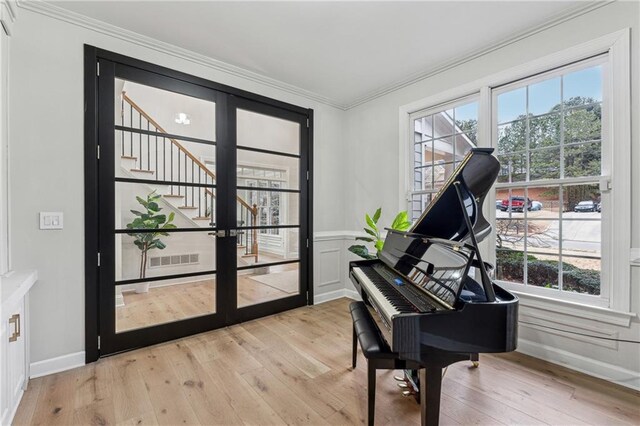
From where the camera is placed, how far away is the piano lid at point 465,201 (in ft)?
5.11

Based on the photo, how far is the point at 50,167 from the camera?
7.06ft

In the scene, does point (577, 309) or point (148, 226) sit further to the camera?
point (148, 226)

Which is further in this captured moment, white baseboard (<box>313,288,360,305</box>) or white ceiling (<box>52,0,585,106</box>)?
white baseboard (<box>313,288,360,305</box>)

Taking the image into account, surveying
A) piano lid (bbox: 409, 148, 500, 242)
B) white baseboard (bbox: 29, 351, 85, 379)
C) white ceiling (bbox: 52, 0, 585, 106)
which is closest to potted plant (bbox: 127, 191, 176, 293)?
white baseboard (bbox: 29, 351, 85, 379)

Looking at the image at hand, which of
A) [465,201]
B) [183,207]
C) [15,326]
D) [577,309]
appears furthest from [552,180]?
[15,326]

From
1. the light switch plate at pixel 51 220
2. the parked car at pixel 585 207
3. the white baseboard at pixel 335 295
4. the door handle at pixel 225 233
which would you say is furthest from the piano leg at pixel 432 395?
the light switch plate at pixel 51 220

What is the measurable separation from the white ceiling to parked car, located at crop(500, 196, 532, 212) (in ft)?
4.70

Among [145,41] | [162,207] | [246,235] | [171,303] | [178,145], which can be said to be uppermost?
[145,41]

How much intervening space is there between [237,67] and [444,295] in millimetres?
2957

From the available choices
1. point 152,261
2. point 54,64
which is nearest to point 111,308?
point 152,261

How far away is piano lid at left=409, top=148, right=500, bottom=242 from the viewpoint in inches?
61.4

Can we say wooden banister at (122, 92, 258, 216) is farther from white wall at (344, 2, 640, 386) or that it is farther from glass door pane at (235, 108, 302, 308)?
white wall at (344, 2, 640, 386)

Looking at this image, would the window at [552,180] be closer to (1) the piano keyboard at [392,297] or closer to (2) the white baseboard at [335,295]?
(1) the piano keyboard at [392,297]

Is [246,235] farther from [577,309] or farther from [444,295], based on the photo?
[577,309]
